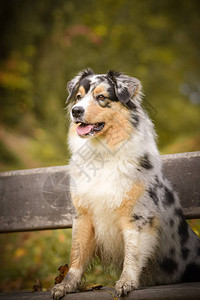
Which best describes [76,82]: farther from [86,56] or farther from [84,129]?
[86,56]

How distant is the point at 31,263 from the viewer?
514 cm

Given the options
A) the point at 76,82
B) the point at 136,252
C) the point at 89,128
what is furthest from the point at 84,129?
the point at 136,252

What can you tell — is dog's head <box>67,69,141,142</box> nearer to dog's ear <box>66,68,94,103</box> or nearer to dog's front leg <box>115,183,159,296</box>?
dog's ear <box>66,68,94,103</box>

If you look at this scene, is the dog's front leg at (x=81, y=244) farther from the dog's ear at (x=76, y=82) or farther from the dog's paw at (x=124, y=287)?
the dog's ear at (x=76, y=82)

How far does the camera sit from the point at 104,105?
2953mm

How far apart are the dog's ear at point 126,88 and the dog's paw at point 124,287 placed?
1.52 meters

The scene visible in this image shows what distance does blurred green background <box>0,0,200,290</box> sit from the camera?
352 inches

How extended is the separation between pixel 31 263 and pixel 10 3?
7695 millimetres

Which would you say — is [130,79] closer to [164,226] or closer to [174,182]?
[174,182]

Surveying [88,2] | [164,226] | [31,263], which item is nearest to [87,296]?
[164,226]

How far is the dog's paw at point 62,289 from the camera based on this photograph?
245cm

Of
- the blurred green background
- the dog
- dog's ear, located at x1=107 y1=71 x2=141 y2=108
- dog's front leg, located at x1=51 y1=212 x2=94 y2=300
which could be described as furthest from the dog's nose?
the blurred green background

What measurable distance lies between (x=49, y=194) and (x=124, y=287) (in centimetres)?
146

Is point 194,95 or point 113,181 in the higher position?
point 194,95
